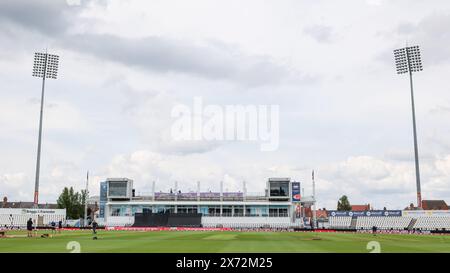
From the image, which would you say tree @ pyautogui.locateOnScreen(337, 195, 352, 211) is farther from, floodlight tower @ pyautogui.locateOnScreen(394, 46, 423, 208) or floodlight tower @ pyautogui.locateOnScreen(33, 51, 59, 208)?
floodlight tower @ pyautogui.locateOnScreen(33, 51, 59, 208)

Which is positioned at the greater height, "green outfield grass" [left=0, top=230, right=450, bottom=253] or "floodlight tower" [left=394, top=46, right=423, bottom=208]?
"floodlight tower" [left=394, top=46, right=423, bottom=208]

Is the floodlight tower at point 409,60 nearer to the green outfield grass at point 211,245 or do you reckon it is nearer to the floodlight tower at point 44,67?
the green outfield grass at point 211,245

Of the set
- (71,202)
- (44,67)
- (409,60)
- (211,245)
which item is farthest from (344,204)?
(211,245)

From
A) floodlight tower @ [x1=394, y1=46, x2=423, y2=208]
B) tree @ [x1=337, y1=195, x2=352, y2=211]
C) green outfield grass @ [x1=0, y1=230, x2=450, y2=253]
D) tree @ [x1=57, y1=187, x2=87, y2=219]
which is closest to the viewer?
green outfield grass @ [x1=0, y1=230, x2=450, y2=253]

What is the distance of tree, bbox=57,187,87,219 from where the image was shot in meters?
129

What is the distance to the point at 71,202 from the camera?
130 m

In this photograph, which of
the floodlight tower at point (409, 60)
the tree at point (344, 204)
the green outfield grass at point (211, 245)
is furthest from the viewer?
the tree at point (344, 204)

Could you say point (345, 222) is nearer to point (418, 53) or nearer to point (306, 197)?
point (306, 197)

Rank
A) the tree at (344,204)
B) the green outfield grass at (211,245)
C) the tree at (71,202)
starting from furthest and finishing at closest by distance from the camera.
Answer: the tree at (344,204) → the tree at (71,202) → the green outfield grass at (211,245)

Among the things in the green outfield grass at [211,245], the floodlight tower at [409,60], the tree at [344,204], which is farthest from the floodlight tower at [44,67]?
the tree at [344,204]

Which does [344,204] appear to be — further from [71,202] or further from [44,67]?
[44,67]

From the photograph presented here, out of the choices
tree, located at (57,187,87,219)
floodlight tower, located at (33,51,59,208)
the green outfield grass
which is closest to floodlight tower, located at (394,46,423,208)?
the green outfield grass

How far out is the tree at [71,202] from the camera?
422 ft
